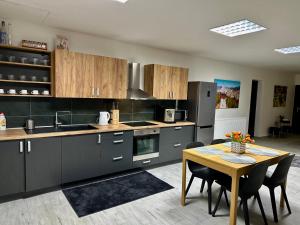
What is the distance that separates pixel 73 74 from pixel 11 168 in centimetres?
156

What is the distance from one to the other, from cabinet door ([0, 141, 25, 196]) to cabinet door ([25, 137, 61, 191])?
7 centimetres

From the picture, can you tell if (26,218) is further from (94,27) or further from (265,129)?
(265,129)

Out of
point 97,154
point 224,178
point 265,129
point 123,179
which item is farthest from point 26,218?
point 265,129

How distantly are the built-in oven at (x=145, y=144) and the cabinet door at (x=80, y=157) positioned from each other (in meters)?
0.72

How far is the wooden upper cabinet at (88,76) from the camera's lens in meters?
3.10

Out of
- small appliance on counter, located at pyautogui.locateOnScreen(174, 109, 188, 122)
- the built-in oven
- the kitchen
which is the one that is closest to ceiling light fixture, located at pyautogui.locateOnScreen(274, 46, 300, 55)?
the kitchen

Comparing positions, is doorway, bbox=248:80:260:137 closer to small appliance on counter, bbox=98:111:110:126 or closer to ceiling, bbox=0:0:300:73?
ceiling, bbox=0:0:300:73

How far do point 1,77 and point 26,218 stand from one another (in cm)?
195

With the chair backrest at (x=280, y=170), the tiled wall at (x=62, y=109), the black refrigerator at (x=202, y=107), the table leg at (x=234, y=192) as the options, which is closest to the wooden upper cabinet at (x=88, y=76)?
the tiled wall at (x=62, y=109)

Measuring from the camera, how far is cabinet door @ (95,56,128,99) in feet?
11.3

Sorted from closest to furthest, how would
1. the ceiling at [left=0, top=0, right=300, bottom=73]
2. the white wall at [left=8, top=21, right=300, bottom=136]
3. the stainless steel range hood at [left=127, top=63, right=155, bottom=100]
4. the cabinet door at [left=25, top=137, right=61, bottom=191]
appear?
the ceiling at [left=0, top=0, right=300, bottom=73]
the cabinet door at [left=25, top=137, right=61, bottom=191]
the white wall at [left=8, top=21, right=300, bottom=136]
the stainless steel range hood at [left=127, top=63, right=155, bottom=100]

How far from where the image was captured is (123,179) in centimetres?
349

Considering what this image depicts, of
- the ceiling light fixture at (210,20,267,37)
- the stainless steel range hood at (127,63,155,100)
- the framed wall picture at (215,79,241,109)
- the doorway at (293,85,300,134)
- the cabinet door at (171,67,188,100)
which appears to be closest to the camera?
the ceiling light fixture at (210,20,267,37)

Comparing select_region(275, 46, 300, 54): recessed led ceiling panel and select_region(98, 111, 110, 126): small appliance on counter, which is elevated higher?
select_region(275, 46, 300, 54): recessed led ceiling panel
